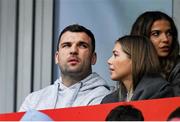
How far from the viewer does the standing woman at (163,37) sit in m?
2.08

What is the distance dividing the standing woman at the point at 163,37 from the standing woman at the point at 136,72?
12cm

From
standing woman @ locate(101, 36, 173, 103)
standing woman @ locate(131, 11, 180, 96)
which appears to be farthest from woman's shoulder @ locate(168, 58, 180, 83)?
standing woman @ locate(101, 36, 173, 103)

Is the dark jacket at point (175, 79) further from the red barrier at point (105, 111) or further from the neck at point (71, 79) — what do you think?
the neck at point (71, 79)

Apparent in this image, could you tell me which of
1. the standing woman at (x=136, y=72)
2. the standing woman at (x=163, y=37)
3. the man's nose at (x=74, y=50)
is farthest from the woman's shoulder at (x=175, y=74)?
the man's nose at (x=74, y=50)

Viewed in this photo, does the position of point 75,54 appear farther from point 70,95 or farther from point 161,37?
point 161,37

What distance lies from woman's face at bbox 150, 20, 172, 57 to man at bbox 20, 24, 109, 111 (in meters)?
0.31

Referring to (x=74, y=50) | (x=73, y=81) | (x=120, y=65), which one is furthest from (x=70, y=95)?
(x=120, y=65)

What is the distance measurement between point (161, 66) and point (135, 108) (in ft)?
1.34

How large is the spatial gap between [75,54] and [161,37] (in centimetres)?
40

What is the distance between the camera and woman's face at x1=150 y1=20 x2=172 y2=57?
6.97ft

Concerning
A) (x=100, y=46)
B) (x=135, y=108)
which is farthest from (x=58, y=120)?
(x=100, y=46)

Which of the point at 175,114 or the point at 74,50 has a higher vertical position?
the point at 74,50

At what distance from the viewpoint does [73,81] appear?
2322mm

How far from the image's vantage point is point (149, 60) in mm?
1956
